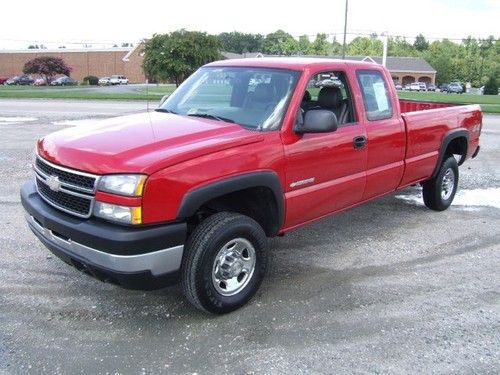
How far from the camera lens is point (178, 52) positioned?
3812cm

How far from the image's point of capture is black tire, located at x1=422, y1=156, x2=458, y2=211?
650cm

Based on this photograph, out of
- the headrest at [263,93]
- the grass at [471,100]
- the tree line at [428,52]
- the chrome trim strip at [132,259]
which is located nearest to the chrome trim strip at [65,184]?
the chrome trim strip at [132,259]

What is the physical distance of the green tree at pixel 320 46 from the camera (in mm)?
98750

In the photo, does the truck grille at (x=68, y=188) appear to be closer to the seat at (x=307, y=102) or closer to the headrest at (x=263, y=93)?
the headrest at (x=263, y=93)

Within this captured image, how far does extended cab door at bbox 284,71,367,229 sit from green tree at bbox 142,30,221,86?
34684mm

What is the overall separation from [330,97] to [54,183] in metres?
2.75

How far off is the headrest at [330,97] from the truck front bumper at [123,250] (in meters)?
2.32

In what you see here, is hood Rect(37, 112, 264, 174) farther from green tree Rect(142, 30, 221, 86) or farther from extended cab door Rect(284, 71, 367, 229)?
green tree Rect(142, 30, 221, 86)

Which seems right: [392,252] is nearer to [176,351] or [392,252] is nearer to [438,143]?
[438,143]

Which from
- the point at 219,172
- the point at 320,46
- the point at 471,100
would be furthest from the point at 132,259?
the point at 320,46

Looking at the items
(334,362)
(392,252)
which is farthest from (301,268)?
(334,362)

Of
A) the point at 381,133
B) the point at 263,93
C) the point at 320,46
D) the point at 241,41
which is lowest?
the point at 381,133

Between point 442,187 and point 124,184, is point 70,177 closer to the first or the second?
point 124,184

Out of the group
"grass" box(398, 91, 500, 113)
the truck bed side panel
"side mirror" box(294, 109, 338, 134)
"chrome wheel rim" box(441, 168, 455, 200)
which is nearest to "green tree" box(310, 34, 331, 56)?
"grass" box(398, 91, 500, 113)
